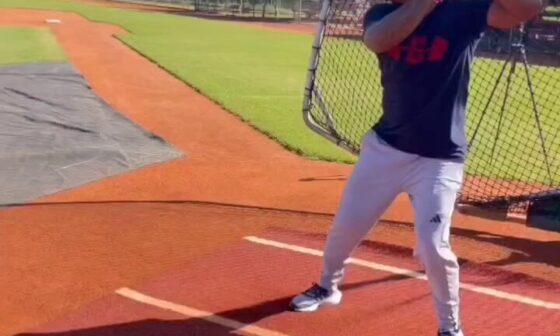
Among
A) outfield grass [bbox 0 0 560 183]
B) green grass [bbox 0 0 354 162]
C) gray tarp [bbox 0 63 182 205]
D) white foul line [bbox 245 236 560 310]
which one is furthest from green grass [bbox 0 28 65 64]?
white foul line [bbox 245 236 560 310]

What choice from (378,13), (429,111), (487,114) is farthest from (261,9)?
(429,111)

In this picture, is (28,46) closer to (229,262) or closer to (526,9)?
(229,262)

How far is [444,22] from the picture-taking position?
3.95 m

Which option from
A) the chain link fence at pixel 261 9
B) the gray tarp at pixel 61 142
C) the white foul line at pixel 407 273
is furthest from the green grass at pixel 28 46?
the chain link fence at pixel 261 9

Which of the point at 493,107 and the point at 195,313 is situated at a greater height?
the point at 195,313

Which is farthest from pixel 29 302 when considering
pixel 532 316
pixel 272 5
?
pixel 272 5

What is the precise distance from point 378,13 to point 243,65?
15.5m

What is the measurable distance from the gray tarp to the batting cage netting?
2.55 meters

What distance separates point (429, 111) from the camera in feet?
13.4

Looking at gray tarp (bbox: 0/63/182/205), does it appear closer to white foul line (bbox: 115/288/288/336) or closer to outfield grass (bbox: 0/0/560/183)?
outfield grass (bbox: 0/0/560/183)

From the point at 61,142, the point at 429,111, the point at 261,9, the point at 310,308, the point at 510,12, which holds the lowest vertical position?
the point at 261,9

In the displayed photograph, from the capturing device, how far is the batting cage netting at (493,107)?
21.7 feet

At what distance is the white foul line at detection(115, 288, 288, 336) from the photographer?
15.4 ft

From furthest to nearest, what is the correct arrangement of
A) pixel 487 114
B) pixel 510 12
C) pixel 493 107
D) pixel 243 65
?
1. pixel 243 65
2. pixel 493 107
3. pixel 487 114
4. pixel 510 12
